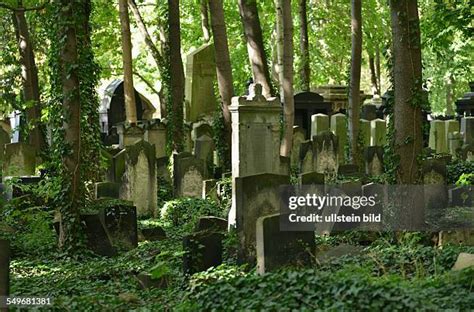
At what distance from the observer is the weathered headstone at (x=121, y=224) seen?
1349 centimetres

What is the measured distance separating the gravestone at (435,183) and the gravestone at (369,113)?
15417 mm

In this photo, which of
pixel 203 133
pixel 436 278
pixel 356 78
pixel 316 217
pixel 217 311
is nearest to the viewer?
pixel 217 311

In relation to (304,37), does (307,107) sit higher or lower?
lower

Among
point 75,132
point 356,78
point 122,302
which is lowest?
point 122,302

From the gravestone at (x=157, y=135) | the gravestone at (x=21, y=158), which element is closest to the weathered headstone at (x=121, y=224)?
the gravestone at (x=21, y=158)

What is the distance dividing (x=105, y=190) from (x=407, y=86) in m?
5.80

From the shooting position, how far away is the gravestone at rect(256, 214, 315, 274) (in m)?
9.59

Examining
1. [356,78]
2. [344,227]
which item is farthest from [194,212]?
[356,78]

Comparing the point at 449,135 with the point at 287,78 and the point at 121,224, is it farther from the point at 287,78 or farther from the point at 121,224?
the point at 121,224

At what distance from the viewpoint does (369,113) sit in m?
32.9

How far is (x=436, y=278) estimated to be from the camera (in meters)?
8.20

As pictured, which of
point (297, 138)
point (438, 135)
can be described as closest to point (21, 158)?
point (297, 138)

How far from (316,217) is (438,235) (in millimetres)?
1716

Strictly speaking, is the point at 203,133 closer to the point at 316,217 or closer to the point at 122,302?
the point at 316,217
